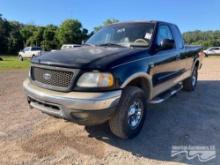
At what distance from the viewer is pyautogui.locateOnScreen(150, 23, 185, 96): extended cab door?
472 centimetres

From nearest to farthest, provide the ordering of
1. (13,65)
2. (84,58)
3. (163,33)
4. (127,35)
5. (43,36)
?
(84,58) < (127,35) < (163,33) < (13,65) < (43,36)

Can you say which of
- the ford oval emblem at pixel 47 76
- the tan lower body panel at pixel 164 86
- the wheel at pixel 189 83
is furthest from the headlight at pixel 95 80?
the wheel at pixel 189 83


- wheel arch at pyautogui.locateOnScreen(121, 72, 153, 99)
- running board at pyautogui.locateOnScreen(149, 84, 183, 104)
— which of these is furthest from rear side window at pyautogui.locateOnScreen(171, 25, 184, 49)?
wheel arch at pyautogui.locateOnScreen(121, 72, 153, 99)

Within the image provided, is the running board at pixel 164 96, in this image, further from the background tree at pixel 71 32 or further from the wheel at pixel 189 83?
the background tree at pixel 71 32

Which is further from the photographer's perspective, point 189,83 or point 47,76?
point 189,83

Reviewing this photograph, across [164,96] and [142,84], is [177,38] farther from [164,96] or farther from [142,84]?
[142,84]

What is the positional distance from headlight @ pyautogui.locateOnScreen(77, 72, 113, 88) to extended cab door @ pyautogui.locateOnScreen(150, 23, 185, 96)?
121 centimetres

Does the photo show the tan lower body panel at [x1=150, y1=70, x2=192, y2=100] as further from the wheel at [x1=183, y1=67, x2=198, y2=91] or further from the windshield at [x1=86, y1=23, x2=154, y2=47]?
the wheel at [x1=183, y1=67, x2=198, y2=91]

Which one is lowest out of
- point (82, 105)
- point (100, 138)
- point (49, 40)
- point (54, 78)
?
point (100, 138)

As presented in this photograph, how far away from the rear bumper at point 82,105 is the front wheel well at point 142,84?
0.66m

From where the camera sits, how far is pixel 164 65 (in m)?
5.07

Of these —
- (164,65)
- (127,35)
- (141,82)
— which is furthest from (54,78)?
(164,65)

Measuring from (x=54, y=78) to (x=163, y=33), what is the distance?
2716mm

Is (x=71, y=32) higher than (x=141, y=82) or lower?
higher
